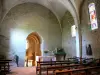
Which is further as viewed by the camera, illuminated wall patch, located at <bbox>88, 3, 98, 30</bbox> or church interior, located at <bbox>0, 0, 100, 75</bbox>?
church interior, located at <bbox>0, 0, 100, 75</bbox>

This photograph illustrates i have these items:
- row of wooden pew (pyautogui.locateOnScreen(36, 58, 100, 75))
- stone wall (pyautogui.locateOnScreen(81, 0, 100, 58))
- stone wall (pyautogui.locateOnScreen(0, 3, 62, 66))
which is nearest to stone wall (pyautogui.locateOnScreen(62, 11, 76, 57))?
stone wall (pyautogui.locateOnScreen(0, 3, 62, 66))

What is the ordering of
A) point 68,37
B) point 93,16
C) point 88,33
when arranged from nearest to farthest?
1. point 93,16
2. point 88,33
3. point 68,37

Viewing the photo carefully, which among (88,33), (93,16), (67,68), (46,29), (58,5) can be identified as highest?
(58,5)

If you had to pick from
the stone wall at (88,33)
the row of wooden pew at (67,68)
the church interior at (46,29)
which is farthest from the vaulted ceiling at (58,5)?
the row of wooden pew at (67,68)

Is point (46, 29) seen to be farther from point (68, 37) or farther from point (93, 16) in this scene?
point (93, 16)

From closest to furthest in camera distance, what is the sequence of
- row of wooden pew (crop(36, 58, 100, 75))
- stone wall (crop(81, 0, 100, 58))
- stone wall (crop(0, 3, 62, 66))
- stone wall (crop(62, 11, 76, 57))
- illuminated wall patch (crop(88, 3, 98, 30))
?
row of wooden pew (crop(36, 58, 100, 75))
stone wall (crop(81, 0, 100, 58))
illuminated wall patch (crop(88, 3, 98, 30))
stone wall (crop(62, 11, 76, 57))
stone wall (crop(0, 3, 62, 66))

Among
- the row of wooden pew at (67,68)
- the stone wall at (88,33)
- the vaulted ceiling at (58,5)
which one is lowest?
the row of wooden pew at (67,68)

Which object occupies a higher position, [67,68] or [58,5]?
[58,5]

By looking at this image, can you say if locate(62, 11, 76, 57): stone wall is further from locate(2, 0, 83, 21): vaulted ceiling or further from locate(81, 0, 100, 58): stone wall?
locate(81, 0, 100, 58): stone wall

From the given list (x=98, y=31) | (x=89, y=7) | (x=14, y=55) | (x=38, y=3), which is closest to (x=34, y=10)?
(x=38, y=3)

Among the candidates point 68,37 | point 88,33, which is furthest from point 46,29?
point 88,33

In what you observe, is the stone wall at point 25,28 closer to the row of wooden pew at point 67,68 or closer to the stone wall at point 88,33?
the stone wall at point 88,33

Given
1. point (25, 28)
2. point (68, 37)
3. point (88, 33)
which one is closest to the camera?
point (88, 33)

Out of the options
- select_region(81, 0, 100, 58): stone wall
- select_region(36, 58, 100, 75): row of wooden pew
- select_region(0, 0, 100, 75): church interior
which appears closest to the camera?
select_region(36, 58, 100, 75): row of wooden pew
